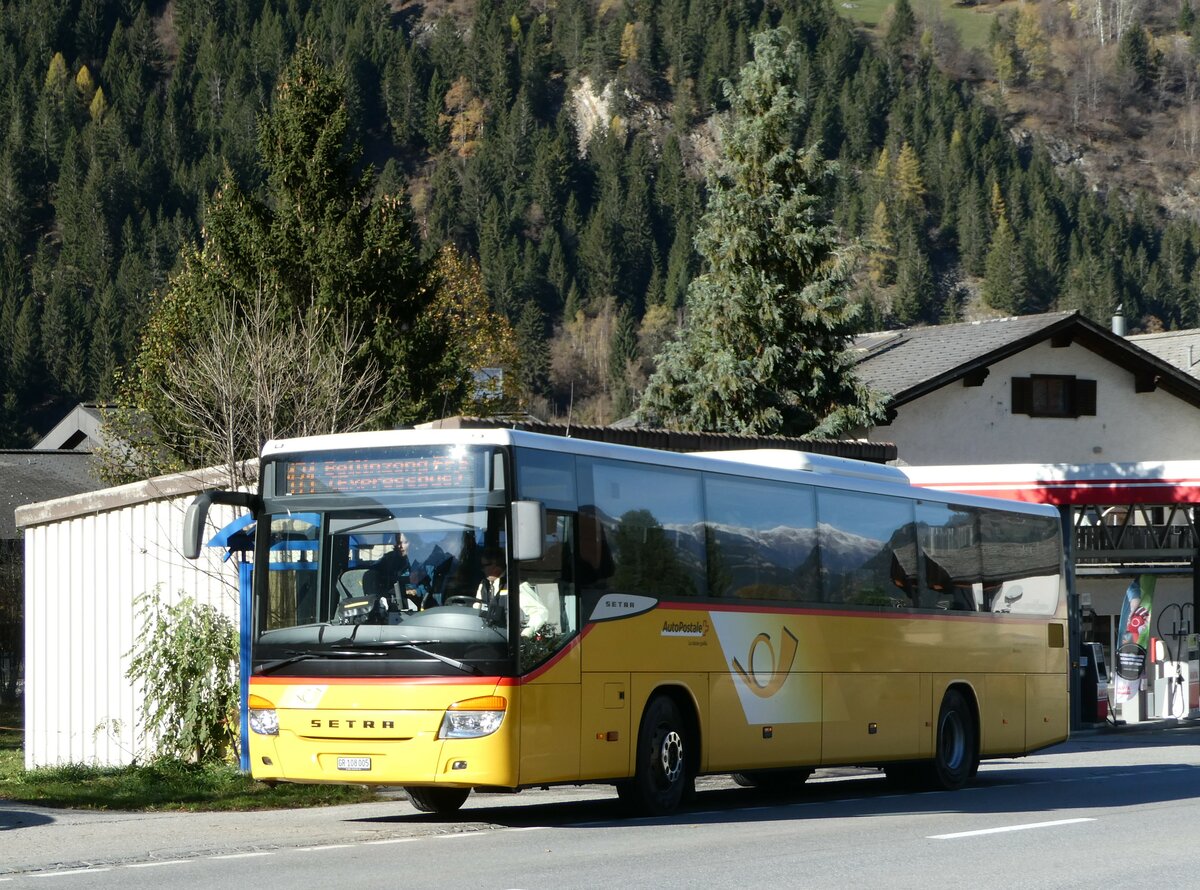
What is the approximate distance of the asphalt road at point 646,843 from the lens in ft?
34.0

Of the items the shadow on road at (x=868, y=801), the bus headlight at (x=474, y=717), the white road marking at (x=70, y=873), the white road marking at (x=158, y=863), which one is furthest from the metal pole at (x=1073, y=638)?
the white road marking at (x=70, y=873)

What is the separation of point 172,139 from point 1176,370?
15506 cm

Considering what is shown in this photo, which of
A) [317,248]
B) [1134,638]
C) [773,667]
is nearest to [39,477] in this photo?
[317,248]

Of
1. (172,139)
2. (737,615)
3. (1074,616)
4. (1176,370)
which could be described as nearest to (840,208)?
(172,139)

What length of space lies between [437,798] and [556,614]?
2390mm

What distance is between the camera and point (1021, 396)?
43719mm

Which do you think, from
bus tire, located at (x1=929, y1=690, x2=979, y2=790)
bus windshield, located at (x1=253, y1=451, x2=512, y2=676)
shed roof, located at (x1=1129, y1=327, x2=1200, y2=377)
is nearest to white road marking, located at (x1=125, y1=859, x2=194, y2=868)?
bus windshield, located at (x1=253, y1=451, x2=512, y2=676)

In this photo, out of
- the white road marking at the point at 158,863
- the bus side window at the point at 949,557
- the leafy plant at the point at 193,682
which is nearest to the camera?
the white road marking at the point at 158,863

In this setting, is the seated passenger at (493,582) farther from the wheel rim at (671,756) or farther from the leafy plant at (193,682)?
the leafy plant at (193,682)

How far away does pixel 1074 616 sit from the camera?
91.3 ft

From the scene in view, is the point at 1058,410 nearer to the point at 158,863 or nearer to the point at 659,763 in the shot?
the point at 659,763

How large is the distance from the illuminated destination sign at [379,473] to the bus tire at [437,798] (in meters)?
2.67

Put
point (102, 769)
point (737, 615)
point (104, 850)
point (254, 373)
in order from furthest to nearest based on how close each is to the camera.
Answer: point (254, 373)
point (102, 769)
point (737, 615)
point (104, 850)

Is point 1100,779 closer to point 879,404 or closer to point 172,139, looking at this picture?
point 879,404
